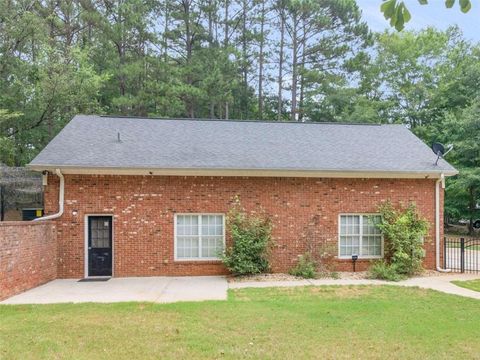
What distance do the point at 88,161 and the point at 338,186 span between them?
7.54 meters

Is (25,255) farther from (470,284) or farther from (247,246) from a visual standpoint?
(470,284)

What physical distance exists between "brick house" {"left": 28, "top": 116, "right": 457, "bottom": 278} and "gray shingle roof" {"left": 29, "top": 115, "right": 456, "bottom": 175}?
0.06m

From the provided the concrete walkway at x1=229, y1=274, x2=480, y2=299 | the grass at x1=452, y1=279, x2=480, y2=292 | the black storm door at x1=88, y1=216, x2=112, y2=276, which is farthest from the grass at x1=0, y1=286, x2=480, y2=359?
the black storm door at x1=88, y1=216, x2=112, y2=276

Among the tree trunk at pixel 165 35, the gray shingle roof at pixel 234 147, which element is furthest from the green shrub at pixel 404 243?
the tree trunk at pixel 165 35

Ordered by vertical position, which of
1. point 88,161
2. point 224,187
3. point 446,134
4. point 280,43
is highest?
point 280,43

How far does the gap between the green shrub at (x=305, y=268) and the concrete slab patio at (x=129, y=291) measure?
7.13 feet

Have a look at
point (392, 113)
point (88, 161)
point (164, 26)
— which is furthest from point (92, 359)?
point (392, 113)

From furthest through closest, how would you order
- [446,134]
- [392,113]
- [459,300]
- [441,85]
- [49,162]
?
[392,113] → [441,85] → [446,134] → [49,162] → [459,300]

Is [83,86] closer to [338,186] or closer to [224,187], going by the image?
[224,187]

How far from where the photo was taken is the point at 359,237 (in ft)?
40.2

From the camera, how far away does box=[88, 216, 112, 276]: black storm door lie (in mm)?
11484

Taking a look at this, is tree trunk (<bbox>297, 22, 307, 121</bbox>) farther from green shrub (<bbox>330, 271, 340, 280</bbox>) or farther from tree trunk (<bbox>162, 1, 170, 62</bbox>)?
green shrub (<bbox>330, 271, 340, 280</bbox>)

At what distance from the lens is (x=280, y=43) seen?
32938mm

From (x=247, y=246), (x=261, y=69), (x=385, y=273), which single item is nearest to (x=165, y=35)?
(x=261, y=69)
